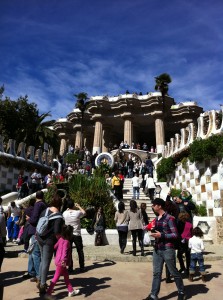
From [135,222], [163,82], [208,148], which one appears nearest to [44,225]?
[135,222]

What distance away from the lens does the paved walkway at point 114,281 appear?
16.4 ft

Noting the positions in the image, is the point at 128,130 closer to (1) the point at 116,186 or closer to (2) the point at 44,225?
(1) the point at 116,186

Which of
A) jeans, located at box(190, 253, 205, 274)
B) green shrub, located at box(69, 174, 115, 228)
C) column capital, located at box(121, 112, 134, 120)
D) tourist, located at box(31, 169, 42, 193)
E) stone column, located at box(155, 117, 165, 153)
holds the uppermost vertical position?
column capital, located at box(121, 112, 134, 120)

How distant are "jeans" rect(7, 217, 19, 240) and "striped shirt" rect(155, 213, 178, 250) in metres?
7.85

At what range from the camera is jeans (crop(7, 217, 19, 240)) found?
11016mm

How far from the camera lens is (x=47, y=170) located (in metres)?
22.6

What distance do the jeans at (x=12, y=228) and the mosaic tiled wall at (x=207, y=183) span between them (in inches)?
305

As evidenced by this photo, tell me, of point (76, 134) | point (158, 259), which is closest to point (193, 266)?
point (158, 259)

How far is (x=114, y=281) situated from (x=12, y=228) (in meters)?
6.79

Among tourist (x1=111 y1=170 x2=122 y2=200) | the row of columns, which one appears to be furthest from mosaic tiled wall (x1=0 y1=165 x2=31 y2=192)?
the row of columns

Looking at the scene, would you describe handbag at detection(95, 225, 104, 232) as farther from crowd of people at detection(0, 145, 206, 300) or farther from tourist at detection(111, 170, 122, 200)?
tourist at detection(111, 170, 122, 200)

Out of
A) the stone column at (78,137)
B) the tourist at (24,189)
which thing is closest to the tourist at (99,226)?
the tourist at (24,189)

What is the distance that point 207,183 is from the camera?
498 inches

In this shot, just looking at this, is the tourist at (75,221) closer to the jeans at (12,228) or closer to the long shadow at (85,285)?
the long shadow at (85,285)
